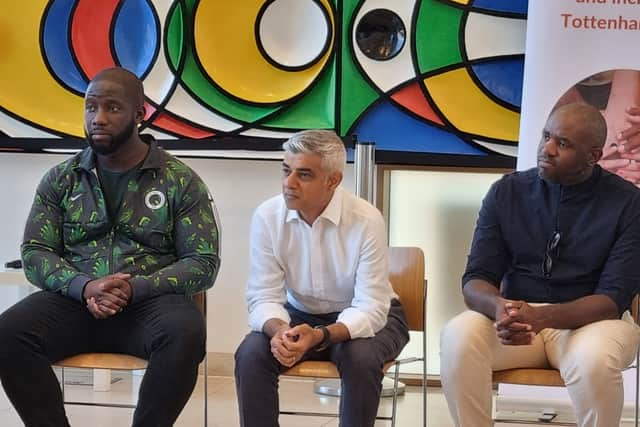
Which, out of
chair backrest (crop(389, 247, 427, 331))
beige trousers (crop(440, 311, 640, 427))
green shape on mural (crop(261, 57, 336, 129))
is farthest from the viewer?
green shape on mural (crop(261, 57, 336, 129))

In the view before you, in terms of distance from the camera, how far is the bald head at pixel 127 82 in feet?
11.3

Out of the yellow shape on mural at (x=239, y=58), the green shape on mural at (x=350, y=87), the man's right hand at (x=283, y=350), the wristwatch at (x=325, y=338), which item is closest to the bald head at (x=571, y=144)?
the wristwatch at (x=325, y=338)

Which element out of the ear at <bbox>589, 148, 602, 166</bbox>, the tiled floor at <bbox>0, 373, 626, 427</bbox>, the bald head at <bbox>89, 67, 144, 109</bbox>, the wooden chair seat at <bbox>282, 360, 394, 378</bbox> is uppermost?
the bald head at <bbox>89, 67, 144, 109</bbox>

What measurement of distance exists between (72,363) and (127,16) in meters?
2.20

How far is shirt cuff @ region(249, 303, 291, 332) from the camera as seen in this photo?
3229mm

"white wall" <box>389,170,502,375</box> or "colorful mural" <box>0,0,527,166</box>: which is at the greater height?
"colorful mural" <box>0,0,527,166</box>

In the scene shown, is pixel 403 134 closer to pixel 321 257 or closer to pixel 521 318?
pixel 321 257

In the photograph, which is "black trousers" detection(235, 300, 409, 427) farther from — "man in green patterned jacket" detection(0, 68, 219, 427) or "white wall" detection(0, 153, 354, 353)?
"white wall" detection(0, 153, 354, 353)

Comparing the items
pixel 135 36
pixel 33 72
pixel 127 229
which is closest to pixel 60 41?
pixel 33 72

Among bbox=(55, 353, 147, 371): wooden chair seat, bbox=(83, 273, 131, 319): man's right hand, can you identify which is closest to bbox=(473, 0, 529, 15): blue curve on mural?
bbox=(83, 273, 131, 319): man's right hand

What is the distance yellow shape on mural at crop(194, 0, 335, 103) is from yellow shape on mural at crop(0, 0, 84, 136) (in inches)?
26.7

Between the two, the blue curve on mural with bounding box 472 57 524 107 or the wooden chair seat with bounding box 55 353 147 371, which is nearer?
the wooden chair seat with bounding box 55 353 147 371

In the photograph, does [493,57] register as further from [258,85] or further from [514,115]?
[258,85]

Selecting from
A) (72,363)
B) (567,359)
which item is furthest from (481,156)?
(72,363)
